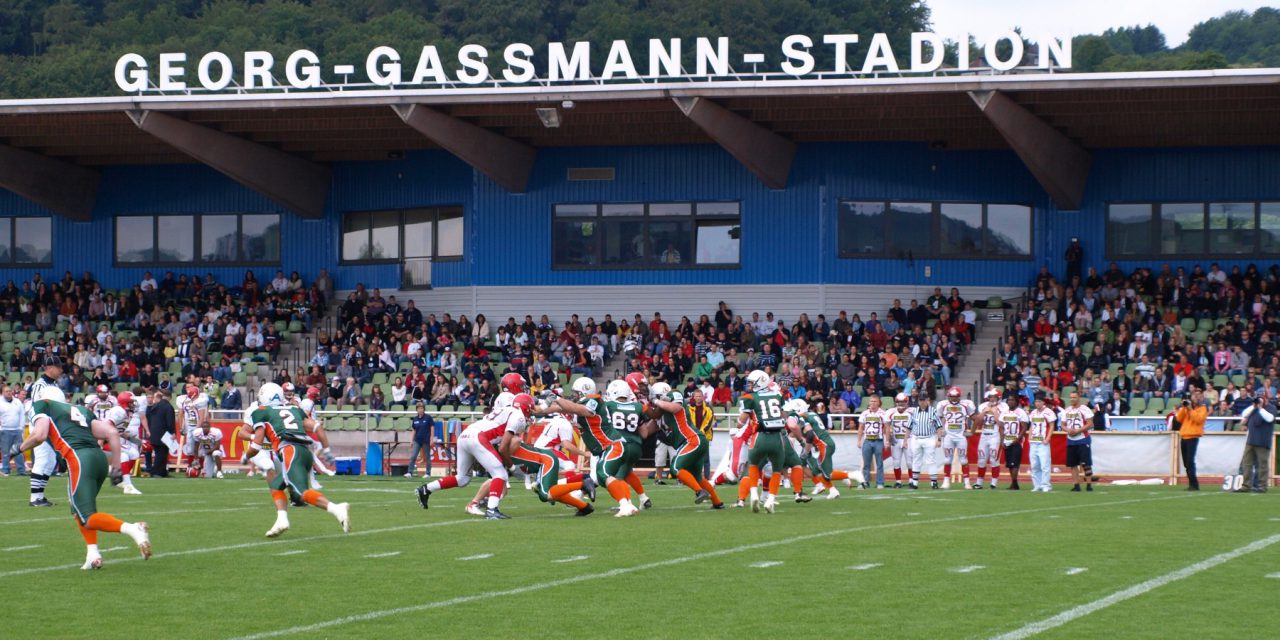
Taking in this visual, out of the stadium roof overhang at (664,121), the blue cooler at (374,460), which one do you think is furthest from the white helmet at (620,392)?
the stadium roof overhang at (664,121)

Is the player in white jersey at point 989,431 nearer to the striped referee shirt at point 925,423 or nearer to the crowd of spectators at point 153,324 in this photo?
the striped referee shirt at point 925,423

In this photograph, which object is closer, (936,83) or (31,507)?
(31,507)

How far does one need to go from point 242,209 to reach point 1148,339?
2149cm

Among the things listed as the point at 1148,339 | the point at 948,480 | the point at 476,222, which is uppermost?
the point at 476,222

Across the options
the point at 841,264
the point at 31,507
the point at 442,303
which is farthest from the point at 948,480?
the point at 442,303

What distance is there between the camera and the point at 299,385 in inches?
A: 1380

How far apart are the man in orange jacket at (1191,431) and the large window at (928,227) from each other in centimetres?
1204

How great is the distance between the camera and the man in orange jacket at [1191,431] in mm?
25250

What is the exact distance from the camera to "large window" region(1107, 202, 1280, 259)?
36.2 metres

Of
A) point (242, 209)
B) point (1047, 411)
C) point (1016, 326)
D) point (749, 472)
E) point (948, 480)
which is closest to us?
point (749, 472)

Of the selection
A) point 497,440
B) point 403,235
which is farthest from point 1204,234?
point 497,440

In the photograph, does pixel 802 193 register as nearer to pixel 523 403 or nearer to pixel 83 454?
pixel 523 403

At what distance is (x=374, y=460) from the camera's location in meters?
31.3

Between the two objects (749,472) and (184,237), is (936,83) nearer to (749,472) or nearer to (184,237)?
(749,472)
